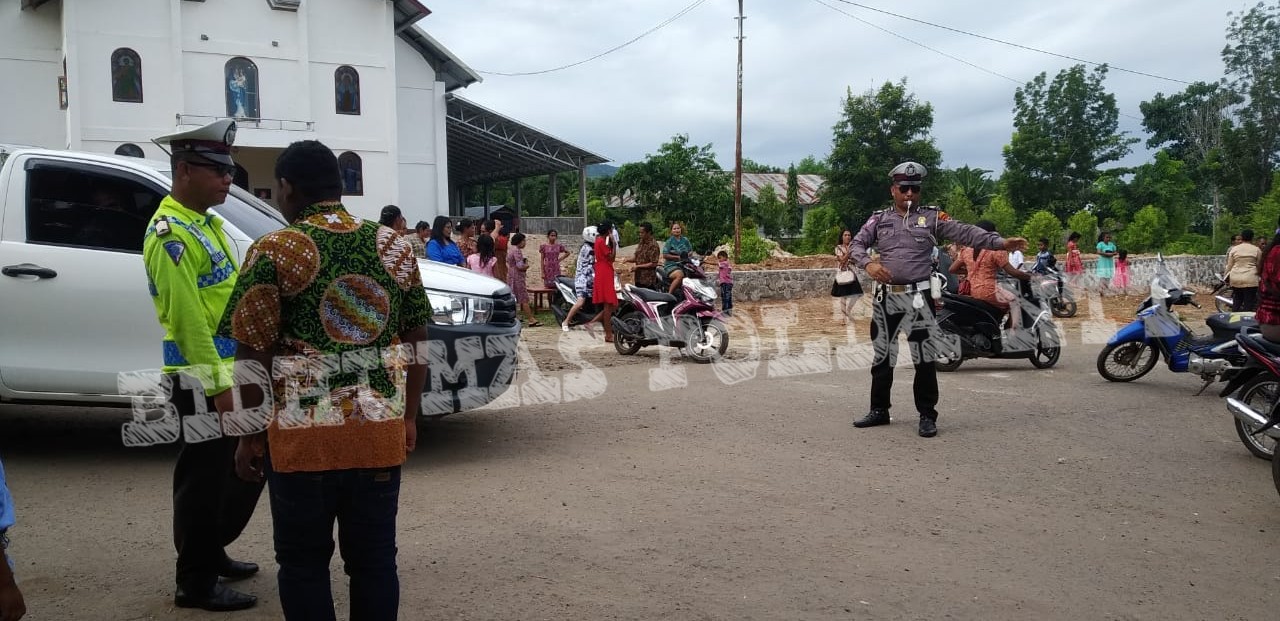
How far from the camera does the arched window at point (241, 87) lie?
26.2 metres

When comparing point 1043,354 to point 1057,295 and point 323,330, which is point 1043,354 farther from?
point 323,330

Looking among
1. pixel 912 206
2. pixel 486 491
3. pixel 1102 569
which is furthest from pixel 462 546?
pixel 912 206

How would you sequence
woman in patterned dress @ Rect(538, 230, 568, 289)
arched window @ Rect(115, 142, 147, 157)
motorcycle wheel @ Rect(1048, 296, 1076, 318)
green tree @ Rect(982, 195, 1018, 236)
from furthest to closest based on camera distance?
green tree @ Rect(982, 195, 1018, 236) → arched window @ Rect(115, 142, 147, 157) → motorcycle wheel @ Rect(1048, 296, 1076, 318) → woman in patterned dress @ Rect(538, 230, 568, 289)

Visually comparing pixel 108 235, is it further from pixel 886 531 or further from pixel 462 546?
pixel 886 531

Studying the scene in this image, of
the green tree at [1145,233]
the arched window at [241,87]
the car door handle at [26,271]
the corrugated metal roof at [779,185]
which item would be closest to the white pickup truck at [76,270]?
the car door handle at [26,271]

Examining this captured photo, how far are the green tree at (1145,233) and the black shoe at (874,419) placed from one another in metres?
29.5

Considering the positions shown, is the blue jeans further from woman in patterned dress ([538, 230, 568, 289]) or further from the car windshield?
woman in patterned dress ([538, 230, 568, 289])

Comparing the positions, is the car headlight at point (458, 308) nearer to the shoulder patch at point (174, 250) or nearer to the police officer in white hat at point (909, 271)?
the shoulder patch at point (174, 250)

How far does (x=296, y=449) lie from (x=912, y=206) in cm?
549

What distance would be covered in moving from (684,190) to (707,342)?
85.7ft

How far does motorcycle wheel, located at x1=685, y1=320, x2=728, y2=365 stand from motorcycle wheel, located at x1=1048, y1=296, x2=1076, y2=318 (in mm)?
8927

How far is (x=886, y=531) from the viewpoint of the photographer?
4527mm

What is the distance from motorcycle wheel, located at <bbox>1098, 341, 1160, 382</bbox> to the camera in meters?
9.14

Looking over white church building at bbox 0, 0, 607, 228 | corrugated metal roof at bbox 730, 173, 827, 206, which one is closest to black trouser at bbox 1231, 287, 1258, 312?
white church building at bbox 0, 0, 607, 228
